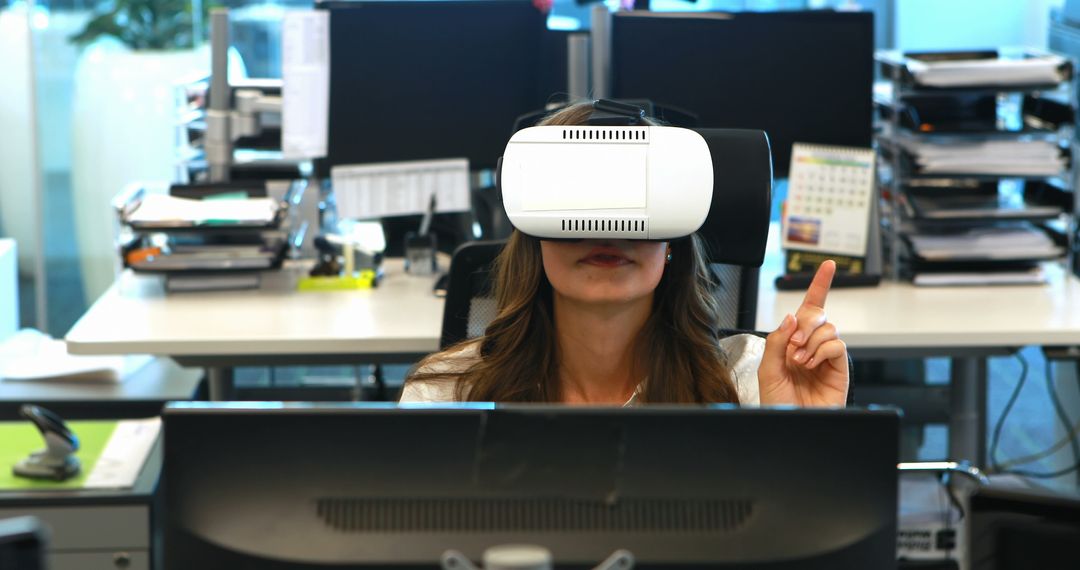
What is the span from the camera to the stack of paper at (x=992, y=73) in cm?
263

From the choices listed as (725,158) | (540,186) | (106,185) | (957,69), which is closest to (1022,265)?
(957,69)

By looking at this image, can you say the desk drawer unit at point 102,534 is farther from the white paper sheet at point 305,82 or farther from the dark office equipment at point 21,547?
the dark office equipment at point 21,547

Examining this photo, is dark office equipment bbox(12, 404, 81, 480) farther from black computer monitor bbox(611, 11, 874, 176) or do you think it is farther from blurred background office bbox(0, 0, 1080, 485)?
blurred background office bbox(0, 0, 1080, 485)

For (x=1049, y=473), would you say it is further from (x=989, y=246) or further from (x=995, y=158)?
(x=995, y=158)

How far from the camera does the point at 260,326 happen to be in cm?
242

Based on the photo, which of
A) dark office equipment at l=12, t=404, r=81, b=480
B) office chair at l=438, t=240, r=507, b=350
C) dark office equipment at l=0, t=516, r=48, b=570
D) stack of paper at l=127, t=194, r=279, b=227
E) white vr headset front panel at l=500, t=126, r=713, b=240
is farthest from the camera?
stack of paper at l=127, t=194, r=279, b=227

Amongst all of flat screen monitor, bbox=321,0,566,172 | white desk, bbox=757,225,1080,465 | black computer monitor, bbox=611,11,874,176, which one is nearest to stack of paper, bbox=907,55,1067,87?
black computer monitor, bbox=611,11,874,176

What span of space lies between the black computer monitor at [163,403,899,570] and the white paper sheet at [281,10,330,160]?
1.93 meters

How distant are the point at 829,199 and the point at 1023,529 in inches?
77.3

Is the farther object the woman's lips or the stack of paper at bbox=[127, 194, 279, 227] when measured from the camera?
the stack of paper at bbox=[127, 194, 279, 227]

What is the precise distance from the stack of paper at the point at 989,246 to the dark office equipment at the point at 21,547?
2.26 metres

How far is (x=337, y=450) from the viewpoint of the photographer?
823mm

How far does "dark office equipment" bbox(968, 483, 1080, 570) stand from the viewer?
795 millimetres

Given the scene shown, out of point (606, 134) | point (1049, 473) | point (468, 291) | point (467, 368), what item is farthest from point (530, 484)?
point (1049, 473)
